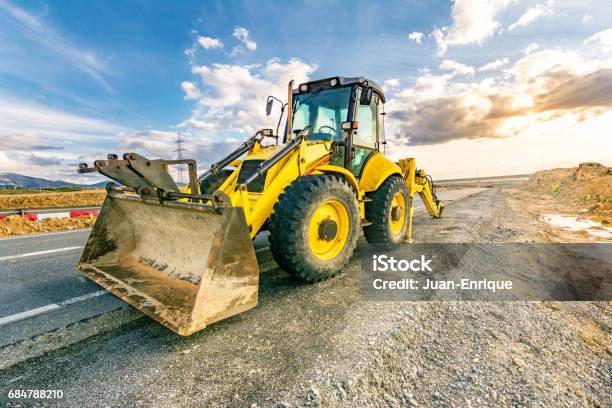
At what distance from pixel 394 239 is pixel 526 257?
2154mm

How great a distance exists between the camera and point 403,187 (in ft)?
17.4

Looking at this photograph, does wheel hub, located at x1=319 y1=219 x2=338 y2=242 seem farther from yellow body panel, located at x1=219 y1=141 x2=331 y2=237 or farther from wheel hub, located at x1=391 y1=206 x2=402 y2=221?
wheel hub, located at x1=391 y1=206 x2=402 y2=221

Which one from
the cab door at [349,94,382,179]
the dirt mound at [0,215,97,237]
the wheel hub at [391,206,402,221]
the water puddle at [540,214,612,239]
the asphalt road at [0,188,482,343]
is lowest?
the water puddle at [540,214,612,239]

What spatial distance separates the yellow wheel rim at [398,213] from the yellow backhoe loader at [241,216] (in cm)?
36

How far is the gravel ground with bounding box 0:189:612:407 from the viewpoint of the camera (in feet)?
5.97

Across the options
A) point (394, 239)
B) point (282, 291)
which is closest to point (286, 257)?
point (282, 291)

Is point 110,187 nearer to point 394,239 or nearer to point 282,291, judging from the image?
point 282,291

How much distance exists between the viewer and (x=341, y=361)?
81.0 inches

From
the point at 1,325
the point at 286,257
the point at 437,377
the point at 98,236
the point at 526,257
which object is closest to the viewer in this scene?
the point at 437,377

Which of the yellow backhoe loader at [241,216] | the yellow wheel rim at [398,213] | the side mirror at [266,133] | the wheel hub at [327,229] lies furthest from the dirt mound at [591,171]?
the wheel hub at [327,229]

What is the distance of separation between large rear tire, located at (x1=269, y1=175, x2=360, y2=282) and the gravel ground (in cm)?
37

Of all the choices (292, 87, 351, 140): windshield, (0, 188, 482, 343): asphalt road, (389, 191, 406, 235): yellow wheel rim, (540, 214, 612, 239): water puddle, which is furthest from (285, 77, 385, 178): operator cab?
(540, 214, 612, 239): water puddle

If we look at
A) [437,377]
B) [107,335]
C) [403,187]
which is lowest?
[437,377]

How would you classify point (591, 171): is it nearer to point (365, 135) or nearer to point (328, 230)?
point (365, 135)
